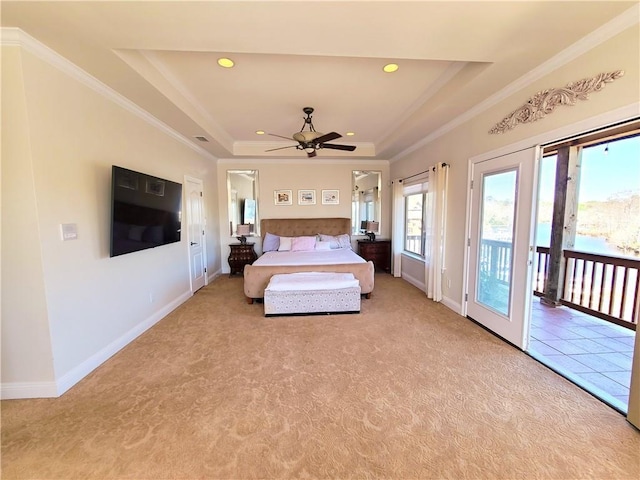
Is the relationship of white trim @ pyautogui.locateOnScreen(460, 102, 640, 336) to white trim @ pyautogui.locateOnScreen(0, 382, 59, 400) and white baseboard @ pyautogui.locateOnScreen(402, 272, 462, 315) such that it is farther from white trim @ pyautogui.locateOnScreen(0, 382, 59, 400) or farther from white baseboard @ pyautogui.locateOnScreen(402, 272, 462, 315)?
white trim @ pyautogui.locateOnScreen(0, 382, 59, 400)

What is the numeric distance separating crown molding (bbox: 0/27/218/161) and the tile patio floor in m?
4.99

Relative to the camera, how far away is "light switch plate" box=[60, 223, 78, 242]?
2227 mm

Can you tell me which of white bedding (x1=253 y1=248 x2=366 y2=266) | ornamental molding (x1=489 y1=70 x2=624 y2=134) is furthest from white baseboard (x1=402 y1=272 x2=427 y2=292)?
ornamental molding (x1=489 y1=70 x2=624 y2=134)

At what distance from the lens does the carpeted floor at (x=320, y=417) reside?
1531mm

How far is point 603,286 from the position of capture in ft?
11.8

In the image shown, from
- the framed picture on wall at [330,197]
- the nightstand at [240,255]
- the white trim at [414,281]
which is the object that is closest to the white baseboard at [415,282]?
the white trim at [414,281]

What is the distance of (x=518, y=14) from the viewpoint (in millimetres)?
1762

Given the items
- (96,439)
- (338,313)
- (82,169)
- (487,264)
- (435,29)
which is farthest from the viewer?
(338,313)

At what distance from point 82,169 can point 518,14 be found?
3.64m

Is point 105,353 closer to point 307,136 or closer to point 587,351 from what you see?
point 307,136

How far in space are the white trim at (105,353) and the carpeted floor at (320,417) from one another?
0.10 metres

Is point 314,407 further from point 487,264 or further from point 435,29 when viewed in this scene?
point 435,29

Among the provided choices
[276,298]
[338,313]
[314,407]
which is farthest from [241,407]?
[338,313]

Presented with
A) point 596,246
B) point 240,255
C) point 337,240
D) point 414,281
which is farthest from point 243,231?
point 596,246
